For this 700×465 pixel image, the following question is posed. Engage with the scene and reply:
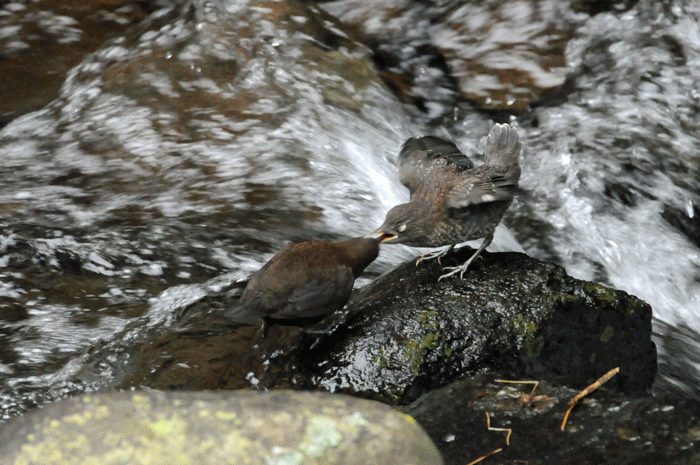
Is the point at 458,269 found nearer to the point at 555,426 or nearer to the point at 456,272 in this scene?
the point at 456,272

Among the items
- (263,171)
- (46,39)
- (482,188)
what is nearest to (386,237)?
(482,188)

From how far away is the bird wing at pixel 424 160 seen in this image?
4.28m

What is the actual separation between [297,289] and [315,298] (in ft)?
0.30

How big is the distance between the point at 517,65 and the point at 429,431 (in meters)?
6.43

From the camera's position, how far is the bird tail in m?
4.27

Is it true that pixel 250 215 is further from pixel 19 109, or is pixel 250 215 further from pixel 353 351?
pixel 19 109

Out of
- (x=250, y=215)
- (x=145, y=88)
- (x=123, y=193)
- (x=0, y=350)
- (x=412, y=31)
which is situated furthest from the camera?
(x=412, y=31)

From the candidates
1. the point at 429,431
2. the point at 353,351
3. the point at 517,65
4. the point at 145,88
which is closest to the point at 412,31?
the point at 517,65

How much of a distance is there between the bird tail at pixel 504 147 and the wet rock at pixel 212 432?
220 cm

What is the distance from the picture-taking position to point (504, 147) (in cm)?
429

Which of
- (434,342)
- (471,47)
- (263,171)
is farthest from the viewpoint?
(471,47)

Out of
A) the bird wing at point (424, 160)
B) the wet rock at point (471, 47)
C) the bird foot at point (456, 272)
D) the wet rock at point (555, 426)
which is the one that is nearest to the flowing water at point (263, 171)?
the wet rock at point (471, 47)

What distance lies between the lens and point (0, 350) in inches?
162

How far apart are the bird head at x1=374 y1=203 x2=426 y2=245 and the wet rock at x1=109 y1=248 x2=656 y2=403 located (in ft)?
0.59
